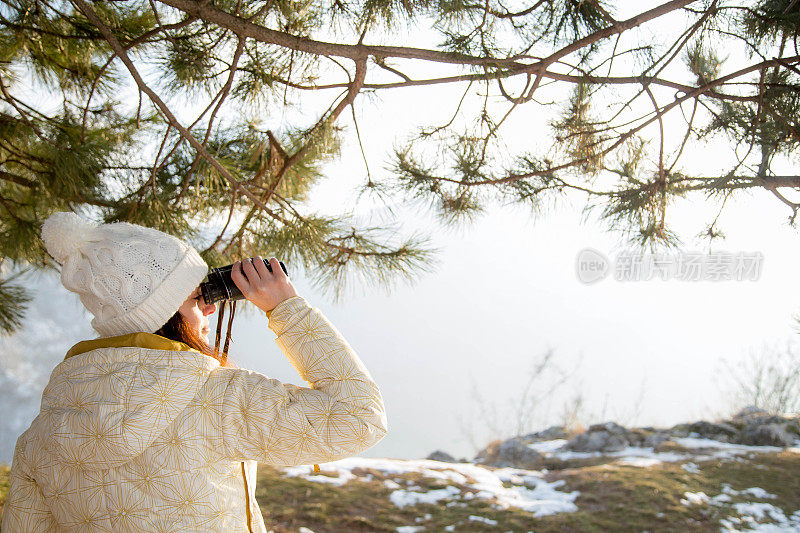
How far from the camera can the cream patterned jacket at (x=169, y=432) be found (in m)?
0.63

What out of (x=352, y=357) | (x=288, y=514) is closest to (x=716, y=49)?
(x=352, y=357)

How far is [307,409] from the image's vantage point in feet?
2.17

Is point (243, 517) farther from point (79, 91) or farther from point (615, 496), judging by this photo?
point (615, 496)

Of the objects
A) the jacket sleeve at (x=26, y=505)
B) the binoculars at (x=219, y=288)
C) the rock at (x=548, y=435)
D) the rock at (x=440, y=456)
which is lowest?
the rock at (x=440, y=456)

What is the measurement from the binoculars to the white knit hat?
4 cm

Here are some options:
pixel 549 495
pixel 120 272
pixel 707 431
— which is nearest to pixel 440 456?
pixel 549 495

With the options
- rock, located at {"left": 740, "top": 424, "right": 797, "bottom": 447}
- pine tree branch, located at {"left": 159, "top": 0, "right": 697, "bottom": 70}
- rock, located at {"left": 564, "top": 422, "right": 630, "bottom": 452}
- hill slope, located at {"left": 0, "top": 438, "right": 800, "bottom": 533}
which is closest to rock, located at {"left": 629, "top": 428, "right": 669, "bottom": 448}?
rock, located at {"left": 564, "top": 422, "right": 630, "bottom": 452}

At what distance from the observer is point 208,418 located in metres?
0.65

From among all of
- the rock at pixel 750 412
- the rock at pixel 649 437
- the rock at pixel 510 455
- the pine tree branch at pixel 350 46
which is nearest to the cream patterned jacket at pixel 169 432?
the pine tree branch at pixel 350 46

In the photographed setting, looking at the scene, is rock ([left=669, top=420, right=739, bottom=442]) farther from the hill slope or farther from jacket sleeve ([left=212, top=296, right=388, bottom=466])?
jacket sleeve ([left=212, top=296, right=388, bottom=466])

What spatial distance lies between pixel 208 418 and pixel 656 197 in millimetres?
1258

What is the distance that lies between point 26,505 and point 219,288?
1.09ft

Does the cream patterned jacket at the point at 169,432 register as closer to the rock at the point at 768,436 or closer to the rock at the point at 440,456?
the rock at the point at 440,456

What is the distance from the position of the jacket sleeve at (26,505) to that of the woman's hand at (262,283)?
31cm
